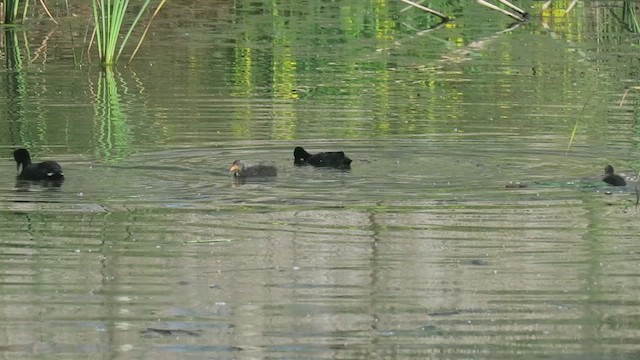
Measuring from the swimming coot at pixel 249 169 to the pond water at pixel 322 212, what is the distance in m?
0.10

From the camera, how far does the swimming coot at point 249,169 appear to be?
11570mm

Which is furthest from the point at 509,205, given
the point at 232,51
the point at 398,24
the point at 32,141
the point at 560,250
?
the point at 398,24

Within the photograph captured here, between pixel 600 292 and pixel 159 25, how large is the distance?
16920mm

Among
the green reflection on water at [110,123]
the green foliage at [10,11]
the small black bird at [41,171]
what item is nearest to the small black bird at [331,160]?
the green reflection on water at [110,123]

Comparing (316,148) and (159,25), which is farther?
(159,25)

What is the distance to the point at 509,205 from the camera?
10.7m

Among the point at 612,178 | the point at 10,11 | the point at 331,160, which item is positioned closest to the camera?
the point at 612,178

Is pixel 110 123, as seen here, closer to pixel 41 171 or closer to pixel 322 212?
pixel 41 171

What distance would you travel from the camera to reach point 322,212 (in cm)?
1049

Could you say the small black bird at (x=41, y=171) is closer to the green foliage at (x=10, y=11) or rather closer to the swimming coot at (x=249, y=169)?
the swimming coot at (x=249, y=169)

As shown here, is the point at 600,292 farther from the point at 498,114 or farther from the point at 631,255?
the point at 498,114

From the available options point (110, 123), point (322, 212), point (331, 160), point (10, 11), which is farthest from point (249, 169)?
point (10, 11)

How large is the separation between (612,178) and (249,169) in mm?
2553

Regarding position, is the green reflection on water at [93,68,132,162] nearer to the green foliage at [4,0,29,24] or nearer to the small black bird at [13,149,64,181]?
the small black bird at [13,149,64,181]
